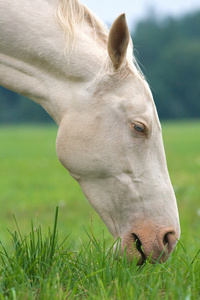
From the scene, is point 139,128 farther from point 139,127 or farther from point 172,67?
point 172,67

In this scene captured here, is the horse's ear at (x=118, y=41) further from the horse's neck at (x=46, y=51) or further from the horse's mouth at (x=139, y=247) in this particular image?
the horse's mouth at (x=139, y=247)

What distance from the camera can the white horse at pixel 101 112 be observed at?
2.80 metres

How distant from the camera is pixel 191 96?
62938 mm

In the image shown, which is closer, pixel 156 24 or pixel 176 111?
pixel 176 111

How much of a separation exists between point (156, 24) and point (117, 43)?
82.3 meters

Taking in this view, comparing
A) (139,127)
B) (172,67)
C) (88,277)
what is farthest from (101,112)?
(172,67)

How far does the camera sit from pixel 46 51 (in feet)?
9.69

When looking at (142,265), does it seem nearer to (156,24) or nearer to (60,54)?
(60,54)

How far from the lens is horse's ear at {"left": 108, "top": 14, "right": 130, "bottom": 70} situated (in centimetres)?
273

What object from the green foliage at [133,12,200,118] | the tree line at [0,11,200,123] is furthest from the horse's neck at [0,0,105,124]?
the green foliage at [133,12,200,118]

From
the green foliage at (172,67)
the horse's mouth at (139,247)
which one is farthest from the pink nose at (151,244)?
the green foliage at (172,67)

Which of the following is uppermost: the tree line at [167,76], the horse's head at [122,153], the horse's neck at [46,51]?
the horse's neck at [46,51]

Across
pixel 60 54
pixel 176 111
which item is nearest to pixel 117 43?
pixel 60 54

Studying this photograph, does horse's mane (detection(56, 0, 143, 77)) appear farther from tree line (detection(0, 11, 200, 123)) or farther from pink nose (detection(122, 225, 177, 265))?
tree line (detection(0, 11, 200, 123))
